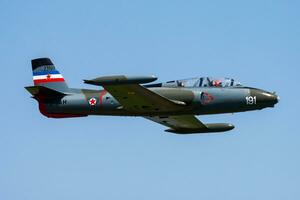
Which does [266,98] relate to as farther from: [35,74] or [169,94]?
[35,74]

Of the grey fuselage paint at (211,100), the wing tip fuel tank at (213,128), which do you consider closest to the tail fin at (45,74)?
the grey fuselage paint at (211,100)

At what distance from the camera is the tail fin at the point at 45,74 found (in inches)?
1371

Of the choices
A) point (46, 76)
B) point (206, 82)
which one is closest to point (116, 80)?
point (206, 82)

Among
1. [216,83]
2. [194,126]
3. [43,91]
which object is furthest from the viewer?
[194,126]

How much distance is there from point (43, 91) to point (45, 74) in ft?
9.43

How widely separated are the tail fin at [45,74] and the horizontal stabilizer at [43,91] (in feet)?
6.87

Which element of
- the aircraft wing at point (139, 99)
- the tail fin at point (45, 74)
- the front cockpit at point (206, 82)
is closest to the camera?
the aircraft wing at point (139, 99)

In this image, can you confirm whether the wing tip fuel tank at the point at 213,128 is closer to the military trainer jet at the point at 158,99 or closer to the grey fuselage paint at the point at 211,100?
the military trainer jet at the point at 158,99

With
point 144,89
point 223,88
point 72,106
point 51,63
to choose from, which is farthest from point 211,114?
point 51,63

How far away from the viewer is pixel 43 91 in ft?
106

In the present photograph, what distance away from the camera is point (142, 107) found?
3125 cm

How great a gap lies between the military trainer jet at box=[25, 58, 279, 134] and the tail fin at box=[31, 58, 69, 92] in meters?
1.94

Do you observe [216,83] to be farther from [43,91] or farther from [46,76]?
[46,76]

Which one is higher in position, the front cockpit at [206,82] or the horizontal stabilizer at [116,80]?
the horizontal stabilizer at [116,80]
